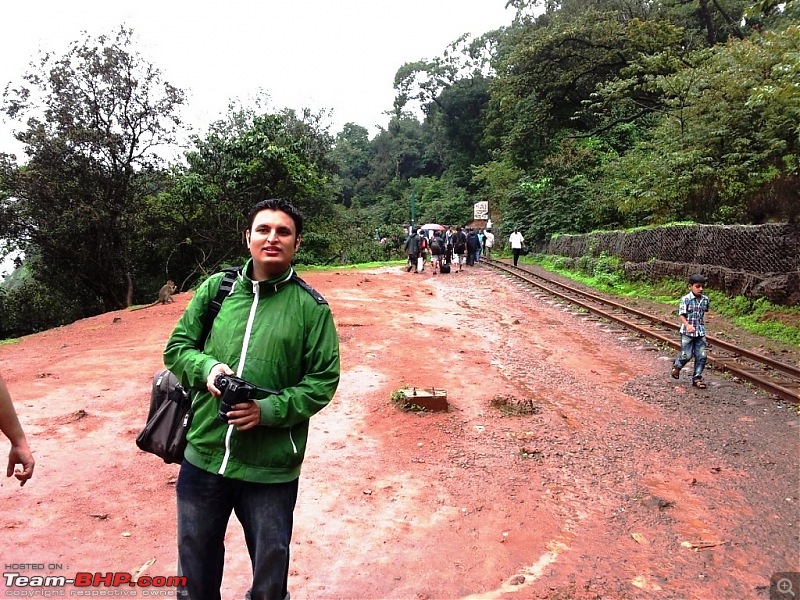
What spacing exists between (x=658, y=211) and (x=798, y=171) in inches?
211

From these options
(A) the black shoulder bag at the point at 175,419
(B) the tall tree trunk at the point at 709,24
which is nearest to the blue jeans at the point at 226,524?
(A) the black shoulder bag at the point at 175,419

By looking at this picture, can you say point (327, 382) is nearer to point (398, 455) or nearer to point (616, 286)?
point (398, 455)

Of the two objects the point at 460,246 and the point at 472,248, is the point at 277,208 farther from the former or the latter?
the point at 472,248

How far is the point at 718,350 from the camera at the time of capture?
8805mm

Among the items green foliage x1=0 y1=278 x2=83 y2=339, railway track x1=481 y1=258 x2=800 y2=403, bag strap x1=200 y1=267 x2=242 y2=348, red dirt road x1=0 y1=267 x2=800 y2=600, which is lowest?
green foliage x1=0 y1=278 x2=83 y2=339

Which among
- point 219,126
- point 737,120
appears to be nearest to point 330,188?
point 219,126

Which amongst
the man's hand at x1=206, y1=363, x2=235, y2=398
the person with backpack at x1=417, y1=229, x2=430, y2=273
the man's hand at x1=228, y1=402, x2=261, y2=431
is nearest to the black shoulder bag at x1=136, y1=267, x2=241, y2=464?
the man's hand at x1=206, y1=363, x2=235, y2=398

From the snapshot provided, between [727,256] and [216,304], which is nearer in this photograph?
[216,304]

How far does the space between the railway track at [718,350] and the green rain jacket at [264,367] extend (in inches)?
253

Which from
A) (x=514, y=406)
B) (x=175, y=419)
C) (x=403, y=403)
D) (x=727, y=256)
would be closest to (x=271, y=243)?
(x=175, y=419)

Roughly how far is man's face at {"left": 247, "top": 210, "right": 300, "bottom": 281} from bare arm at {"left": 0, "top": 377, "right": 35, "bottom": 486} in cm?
103

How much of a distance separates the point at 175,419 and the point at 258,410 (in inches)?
21.8

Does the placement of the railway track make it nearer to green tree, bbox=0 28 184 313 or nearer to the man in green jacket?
the man in green jacket

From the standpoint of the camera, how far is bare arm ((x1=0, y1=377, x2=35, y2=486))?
6.83ft
